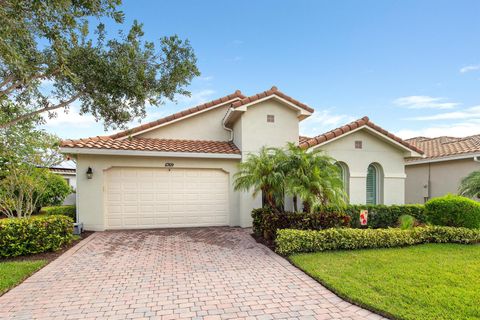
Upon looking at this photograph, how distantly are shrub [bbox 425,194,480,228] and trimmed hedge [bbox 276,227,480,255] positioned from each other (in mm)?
373

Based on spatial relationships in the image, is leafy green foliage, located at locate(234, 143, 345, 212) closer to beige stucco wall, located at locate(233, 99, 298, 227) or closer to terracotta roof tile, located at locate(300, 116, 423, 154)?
terracotta roof tile, located at locate(300, 116, 423, 154)

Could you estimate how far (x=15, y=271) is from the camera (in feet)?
19.6

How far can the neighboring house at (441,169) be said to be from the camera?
13500 millimetres

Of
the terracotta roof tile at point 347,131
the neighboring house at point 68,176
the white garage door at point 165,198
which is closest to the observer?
the white garage door at point 165,198

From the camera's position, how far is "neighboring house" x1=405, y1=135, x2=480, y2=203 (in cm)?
1350

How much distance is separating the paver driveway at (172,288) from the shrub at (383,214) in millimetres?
4835

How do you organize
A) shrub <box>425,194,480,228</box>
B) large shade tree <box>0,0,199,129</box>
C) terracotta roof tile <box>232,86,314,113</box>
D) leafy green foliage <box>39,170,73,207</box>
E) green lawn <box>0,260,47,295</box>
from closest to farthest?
green lawn <box>0,260,47,295</box> < large shade tree <box>0,0,199,129</box> < shrub <box>425,194,480,228</box> < terracotta roof tile <box>232,86,314,113</box> < leafy green foliage <box>39,170,73,207</box>

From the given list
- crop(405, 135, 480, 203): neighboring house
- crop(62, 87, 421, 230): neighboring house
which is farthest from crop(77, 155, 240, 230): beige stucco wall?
crop(405, 135, 480, 203): neighboring house

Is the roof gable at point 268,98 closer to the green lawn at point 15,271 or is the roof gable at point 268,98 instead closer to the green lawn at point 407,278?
the green lawn at point 407,278

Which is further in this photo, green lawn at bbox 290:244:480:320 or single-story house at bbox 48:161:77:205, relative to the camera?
single-story house at bbox 48:161:77:205

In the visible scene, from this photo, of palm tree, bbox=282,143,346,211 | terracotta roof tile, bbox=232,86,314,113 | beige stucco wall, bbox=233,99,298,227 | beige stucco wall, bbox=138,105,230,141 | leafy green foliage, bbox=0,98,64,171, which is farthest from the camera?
beige stucco wall, bbox=138,105,230,141

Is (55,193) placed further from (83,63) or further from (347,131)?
(347,131)

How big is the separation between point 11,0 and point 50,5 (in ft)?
2.25

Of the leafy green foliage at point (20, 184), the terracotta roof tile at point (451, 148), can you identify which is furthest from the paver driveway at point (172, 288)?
the terracotta roof tile at point (451, 148)
